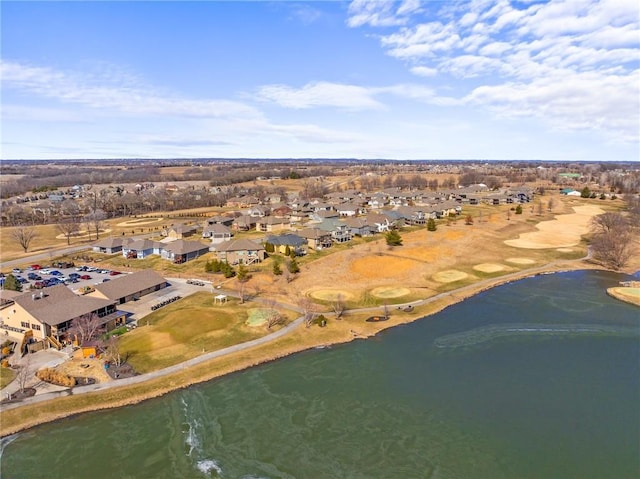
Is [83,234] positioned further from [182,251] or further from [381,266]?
[381,266]

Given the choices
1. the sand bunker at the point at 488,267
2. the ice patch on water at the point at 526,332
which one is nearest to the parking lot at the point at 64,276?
the ice patch on water at the point at 526,332

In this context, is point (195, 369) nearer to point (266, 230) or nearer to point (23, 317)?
point (23, 317)

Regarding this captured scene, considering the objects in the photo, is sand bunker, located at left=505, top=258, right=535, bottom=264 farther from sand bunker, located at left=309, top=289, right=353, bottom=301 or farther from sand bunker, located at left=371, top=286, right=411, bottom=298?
sand bunker, located at left=309, top=289, right=353, bottom=301

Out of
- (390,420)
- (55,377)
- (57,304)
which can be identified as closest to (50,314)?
(57,304)

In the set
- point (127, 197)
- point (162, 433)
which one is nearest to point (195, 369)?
point (162, 433)

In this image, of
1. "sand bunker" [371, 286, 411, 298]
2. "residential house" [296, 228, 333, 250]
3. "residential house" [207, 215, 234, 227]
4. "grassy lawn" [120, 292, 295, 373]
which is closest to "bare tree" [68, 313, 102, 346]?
"grassy lawn" [120, 292, 295, 373]

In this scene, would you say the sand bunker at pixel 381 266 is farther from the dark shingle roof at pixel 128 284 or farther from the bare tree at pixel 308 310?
the dark shingle roof at pixel 128 284
